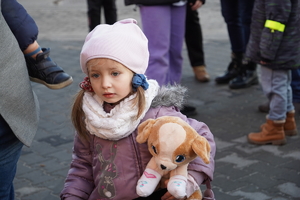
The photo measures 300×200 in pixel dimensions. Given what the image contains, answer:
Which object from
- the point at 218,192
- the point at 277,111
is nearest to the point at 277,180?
the point at 218,192

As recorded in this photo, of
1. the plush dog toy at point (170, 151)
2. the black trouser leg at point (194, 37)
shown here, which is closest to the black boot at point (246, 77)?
the black trouser leg at point (194, 37)

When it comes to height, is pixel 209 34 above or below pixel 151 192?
below

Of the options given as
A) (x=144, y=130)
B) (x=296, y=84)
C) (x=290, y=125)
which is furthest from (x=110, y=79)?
(x=296, y=84)

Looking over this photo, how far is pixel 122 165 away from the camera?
2.39 metres

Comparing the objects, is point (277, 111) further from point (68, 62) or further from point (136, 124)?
point (68, 62)

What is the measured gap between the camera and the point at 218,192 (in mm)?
3701

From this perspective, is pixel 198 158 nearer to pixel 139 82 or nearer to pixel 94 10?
pixel 139 82

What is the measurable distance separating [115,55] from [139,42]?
148mm

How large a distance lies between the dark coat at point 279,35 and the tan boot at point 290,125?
49 centimetres

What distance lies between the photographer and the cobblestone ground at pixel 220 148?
3.79 meters

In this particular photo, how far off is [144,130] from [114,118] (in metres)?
0.15

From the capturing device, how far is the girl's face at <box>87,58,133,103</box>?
Answer: 2312 millimetres

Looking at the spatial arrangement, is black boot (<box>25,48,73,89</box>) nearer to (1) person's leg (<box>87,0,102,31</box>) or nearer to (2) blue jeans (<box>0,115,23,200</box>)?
(2) blue jeans (<box>0,115,23,200</box>)

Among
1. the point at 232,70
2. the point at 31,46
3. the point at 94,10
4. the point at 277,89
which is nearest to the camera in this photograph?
the point at 31,46
